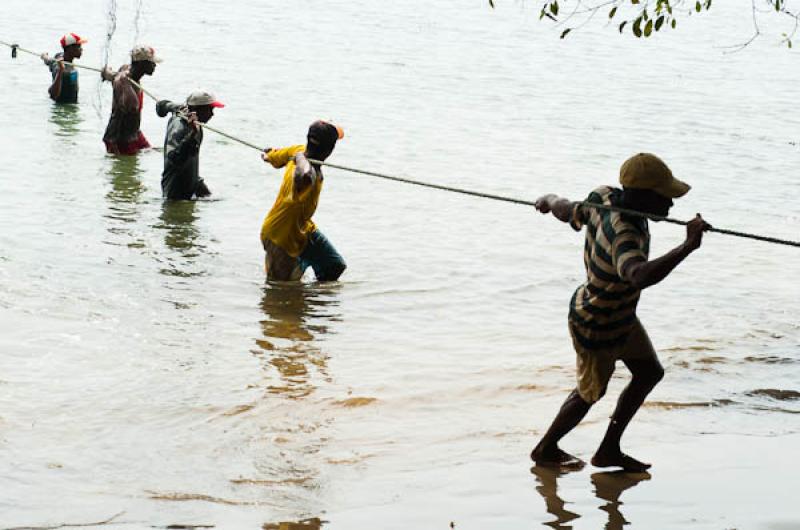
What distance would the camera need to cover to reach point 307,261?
8.77 m

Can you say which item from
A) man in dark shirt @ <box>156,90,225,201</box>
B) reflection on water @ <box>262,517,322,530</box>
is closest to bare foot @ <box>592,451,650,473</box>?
reflection on water @ <box>262,517,322,530</box>

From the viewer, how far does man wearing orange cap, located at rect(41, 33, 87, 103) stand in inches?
594

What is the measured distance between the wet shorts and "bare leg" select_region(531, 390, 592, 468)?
0.11 meters

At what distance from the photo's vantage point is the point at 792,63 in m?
27.1

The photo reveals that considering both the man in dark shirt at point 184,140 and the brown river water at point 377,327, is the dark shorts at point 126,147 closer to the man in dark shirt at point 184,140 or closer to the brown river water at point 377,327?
the brown river water at point 377,327

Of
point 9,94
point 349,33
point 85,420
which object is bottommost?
point 85,420

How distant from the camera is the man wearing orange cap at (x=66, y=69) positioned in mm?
15094

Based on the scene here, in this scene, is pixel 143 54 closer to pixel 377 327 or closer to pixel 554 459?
pixel 377 327

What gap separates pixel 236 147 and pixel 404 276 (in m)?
6.25

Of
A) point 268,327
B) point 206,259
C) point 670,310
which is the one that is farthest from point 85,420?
point 670,310

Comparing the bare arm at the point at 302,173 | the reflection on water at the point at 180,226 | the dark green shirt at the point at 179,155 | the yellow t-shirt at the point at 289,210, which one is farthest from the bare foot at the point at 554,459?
the dark green shirt at the point at 179,155

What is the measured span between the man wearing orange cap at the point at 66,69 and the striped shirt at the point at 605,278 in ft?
36.8

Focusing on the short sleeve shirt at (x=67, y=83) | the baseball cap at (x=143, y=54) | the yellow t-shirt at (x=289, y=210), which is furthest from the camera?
the short sleeve shirt at (x=67, y=83)

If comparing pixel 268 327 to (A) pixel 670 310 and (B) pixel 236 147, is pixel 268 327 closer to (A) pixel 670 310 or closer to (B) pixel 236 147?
(A) pixel 670 310
